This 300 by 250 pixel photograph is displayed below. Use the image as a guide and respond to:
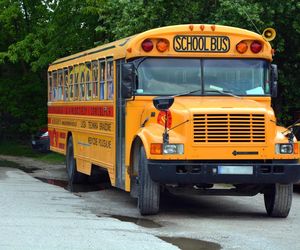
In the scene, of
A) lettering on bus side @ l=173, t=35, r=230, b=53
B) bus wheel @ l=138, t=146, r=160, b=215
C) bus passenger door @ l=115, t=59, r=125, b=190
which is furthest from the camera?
bus passenger door @ l=115, t=59, r=125, b=190

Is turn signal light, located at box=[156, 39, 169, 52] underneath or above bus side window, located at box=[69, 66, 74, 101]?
above

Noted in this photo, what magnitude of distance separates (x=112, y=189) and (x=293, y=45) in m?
6.81

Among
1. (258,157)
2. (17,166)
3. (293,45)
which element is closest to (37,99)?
(17,166)

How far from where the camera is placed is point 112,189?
15570 mm

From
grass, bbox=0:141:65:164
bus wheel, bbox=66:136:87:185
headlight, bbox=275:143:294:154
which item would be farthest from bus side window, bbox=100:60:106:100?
grass, bbox=0:141:65:164

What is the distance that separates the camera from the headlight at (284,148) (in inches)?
415

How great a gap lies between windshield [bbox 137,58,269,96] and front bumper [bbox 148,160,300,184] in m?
1.48

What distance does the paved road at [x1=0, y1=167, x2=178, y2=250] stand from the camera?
8.44 m

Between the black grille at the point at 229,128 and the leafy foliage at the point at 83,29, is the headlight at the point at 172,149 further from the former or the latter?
the leafy foliage at the point at 83,29

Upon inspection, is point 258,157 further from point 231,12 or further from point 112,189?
point 231,12

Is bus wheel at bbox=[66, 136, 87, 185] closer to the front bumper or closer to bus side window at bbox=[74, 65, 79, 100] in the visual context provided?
bus side window at bbox=[74, 65, 79, 100]

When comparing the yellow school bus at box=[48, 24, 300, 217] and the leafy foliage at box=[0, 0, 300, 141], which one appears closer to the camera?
the yellow school bus at box=[48, 24, 300, 217]

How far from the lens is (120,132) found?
12.3 metres

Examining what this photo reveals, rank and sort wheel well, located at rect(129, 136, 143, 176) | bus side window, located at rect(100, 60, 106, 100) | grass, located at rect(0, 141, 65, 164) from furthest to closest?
grass, located at rect(0, 141, 65, 164) → bus side window, located at rect(100, 60, 106, 100) → wheel well, located at rect(129, 136, 143, 176)
